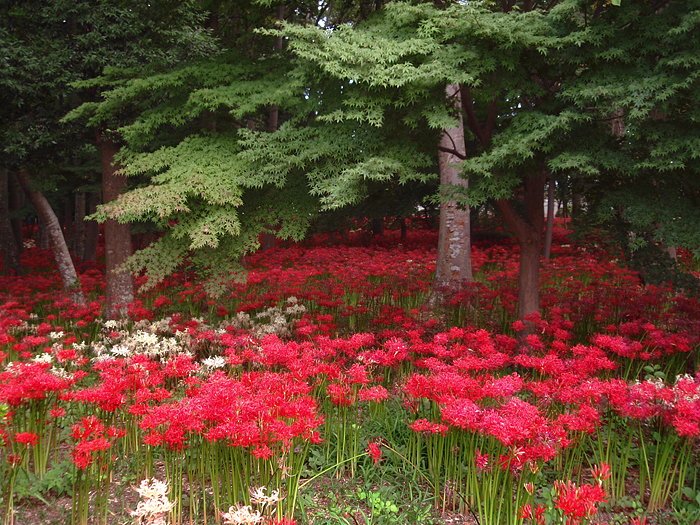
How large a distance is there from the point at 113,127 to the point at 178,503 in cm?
706

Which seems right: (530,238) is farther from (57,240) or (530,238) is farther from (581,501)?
(57,240)

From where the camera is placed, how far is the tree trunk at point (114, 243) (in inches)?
340

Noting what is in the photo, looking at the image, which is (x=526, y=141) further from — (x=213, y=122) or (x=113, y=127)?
(x=113, y=127)

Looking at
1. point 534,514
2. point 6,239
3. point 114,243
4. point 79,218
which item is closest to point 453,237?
point 114,243

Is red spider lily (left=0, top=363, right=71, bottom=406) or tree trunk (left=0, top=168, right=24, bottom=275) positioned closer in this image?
red spider lily (left=0, top=363, right=71, bottom=406)

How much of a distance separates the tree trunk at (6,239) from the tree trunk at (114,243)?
5.77 m

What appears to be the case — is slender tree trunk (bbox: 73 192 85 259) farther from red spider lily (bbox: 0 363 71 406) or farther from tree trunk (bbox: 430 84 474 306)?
red spider lily (bbox: 0 363 71 406)

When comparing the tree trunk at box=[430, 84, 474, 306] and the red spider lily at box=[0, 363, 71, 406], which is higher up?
the tree trunk at box=[430, 84, 474, 306]

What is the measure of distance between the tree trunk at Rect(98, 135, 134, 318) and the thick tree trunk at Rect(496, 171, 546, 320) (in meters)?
6.59

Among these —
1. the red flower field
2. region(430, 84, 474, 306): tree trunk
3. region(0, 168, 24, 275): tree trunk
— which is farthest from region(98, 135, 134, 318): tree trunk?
region(0, 168, 24, 275): tree trunk

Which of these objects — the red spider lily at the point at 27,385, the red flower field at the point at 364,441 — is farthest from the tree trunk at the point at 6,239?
the red spider lily at the point at 27,385

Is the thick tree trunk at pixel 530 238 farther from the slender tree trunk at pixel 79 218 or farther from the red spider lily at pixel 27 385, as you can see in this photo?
the slender tree trunk at pixel 79 218

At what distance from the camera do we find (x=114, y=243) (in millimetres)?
8805

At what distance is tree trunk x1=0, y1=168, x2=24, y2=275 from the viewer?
1255 centimetres
